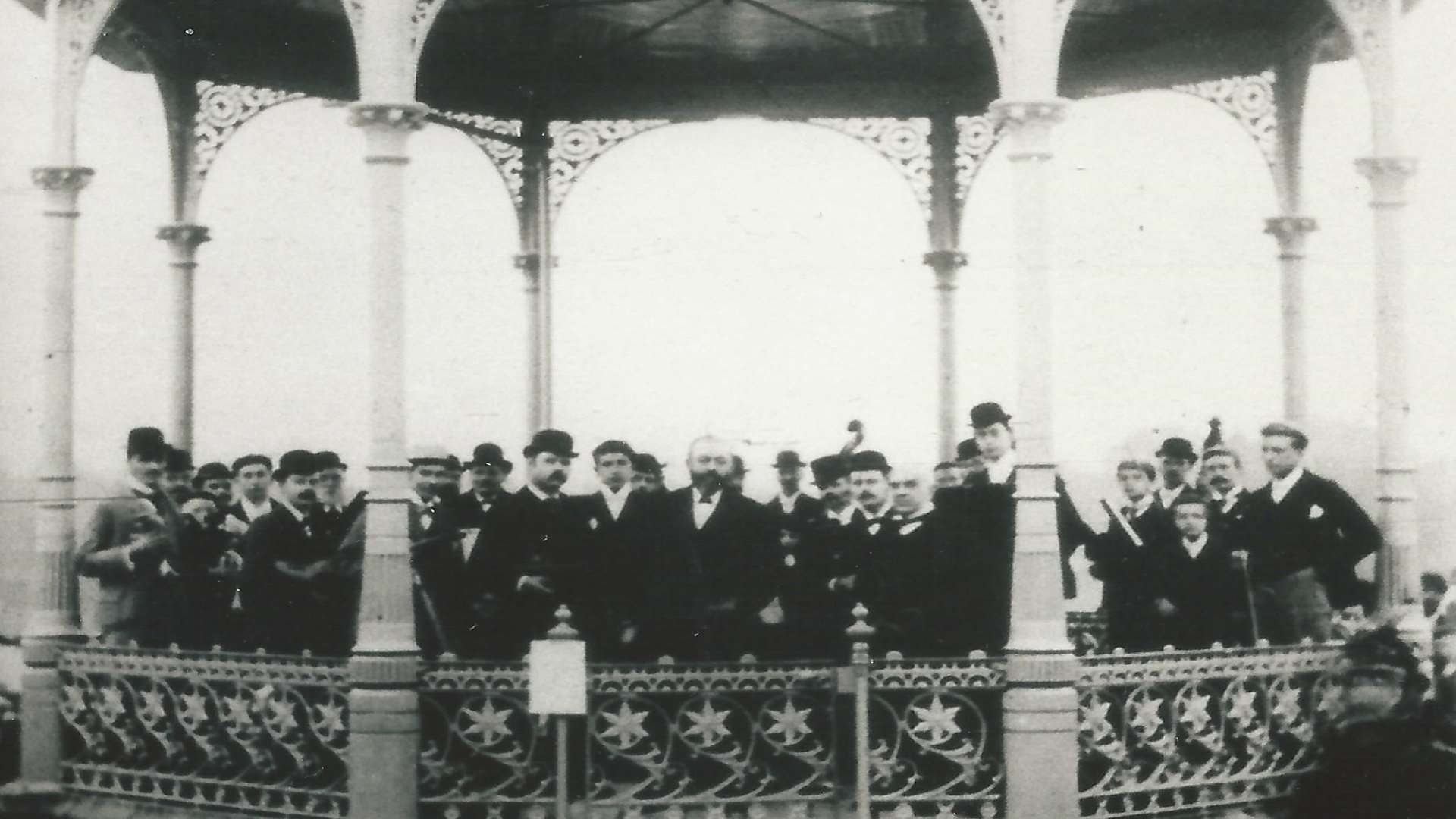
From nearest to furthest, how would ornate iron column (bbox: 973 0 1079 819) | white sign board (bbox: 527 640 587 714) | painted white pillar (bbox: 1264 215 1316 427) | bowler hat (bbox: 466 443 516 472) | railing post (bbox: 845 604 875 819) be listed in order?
white sign board (bbox: 527 640 587 714) < railing post (bbox: 845 604 875 819) < ornate iron column (bbox: 973 0 1079 819) < bowler hat (bbox: 466 443 516 472) < painted white pillar (bbox: 1264 215 1316 427)

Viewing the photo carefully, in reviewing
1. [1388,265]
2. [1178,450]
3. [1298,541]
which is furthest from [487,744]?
[1388,265]

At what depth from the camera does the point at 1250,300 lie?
21.0m

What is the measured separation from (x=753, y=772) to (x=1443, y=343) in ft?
23.6

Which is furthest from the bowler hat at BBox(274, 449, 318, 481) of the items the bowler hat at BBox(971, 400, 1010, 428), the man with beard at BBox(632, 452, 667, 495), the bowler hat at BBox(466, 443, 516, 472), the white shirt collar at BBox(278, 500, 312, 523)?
the bowler hat at BBox(971, 400, 1010, 428)

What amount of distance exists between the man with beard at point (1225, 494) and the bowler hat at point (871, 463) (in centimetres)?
214

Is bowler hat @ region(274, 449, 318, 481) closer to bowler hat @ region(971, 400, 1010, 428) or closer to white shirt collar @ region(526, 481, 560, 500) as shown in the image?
white shirt collar @ region(526, 481, 560, 500)

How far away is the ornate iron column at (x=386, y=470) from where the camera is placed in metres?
8.69

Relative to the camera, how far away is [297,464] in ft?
32.0

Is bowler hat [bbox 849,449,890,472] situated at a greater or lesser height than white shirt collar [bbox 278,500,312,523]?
greater

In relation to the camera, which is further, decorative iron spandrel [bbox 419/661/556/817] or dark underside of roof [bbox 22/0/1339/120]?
dark underside of roof [bbox 22/0/1339/120]

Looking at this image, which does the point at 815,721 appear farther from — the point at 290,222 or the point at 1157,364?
the point at 290,222

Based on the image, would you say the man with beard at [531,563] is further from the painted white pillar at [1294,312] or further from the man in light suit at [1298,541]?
the painted white pillar at [1294,312]

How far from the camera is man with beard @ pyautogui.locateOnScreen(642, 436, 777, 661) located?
943 cm

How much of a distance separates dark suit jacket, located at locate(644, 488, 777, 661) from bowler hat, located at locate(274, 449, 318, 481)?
2.20 m
